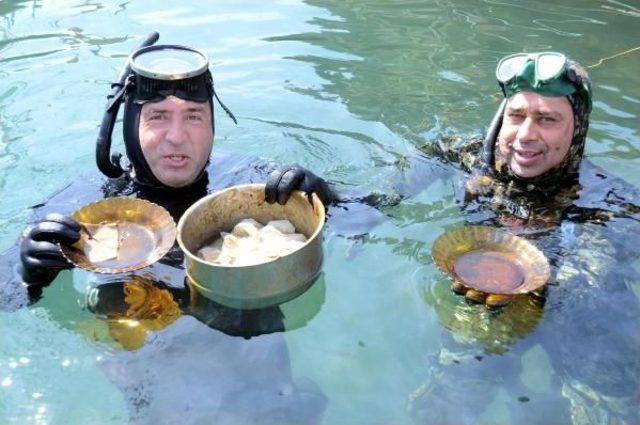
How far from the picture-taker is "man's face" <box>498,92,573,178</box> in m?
4.00

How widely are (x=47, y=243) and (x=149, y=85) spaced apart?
41.1 inches

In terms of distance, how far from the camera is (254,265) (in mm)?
2803

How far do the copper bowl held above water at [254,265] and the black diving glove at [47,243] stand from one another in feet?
1.68

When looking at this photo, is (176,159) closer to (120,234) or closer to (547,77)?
(120,234)

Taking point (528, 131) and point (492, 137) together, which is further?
point (492, 137)

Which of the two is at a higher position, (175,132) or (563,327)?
(175,132)

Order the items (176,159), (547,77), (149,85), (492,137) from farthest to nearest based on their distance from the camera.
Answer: (492,137) → (547,77) → (176,159) → (149,85)

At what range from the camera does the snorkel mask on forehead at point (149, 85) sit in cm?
359

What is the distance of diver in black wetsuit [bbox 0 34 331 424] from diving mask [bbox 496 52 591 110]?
4.58ft

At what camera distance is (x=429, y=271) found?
4.08 m

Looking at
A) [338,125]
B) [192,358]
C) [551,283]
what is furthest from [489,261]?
[338,125]

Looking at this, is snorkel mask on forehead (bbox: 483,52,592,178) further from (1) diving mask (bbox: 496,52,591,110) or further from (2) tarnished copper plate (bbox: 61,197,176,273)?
(2) tarnished copper plate (bbox: 61,197,176,273)

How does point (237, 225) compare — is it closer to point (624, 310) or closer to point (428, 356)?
point (428, 356)

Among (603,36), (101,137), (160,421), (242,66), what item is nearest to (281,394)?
(160,421)
